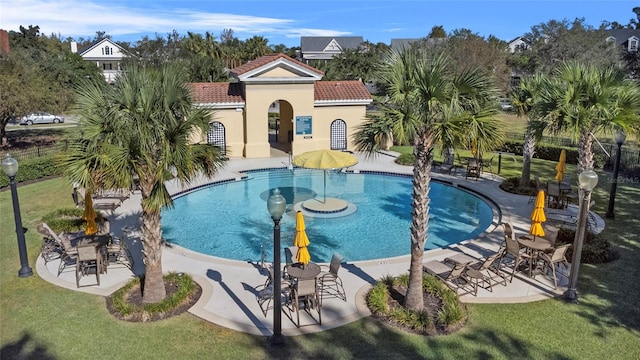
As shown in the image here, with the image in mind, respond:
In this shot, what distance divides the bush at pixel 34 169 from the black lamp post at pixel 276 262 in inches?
751

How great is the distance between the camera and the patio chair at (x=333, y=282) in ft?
38.7

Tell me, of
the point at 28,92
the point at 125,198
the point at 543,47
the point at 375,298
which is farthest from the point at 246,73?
the point at 543,47

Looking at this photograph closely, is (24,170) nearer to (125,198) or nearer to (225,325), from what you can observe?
(125,198)

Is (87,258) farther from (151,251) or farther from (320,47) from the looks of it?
(320,47)

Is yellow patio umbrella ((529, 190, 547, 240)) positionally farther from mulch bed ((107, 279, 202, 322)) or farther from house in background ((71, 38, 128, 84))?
house in background ((71, 38, 128, 84))

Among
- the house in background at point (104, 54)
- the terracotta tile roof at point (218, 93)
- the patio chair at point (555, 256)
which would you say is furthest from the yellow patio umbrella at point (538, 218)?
the house in background at point (104, 54)

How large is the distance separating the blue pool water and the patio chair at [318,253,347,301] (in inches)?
104

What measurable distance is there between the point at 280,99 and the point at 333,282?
66.3 feet

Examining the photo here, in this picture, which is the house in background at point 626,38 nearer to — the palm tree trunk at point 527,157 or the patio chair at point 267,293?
the palm tree trunk at point 527,157

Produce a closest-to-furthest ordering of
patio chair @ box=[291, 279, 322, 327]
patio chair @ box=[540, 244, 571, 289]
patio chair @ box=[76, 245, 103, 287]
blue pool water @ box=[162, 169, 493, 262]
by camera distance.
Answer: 1. patio chair @ box=[291, 279, 322, 327]
2. patio chair @ box=[76, 245, 103, 287]
3. patio chair @ box=[540, 244, 571, 289]
4. blue pool water @ box=[162, 169, 493, 262]

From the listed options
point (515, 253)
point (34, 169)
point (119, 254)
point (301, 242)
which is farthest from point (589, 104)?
point (34, 169)

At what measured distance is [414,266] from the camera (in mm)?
10477

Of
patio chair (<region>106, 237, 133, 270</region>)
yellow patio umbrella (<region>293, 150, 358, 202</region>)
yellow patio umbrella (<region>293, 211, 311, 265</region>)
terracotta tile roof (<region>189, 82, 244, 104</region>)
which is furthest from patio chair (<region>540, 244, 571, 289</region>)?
terracotta tile roof (<region>189, 82, 244, 104</region>)

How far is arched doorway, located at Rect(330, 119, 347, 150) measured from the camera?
32.8 metres
